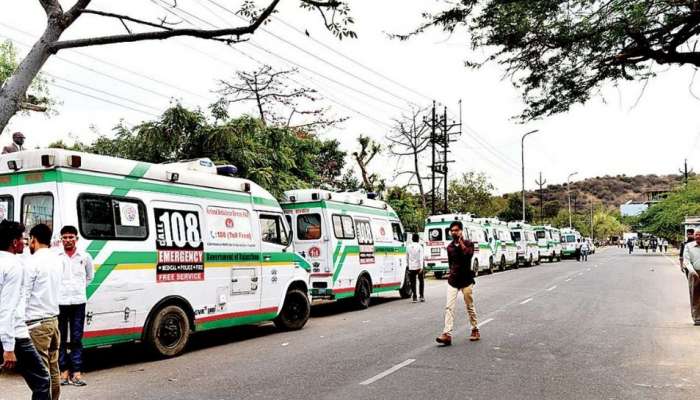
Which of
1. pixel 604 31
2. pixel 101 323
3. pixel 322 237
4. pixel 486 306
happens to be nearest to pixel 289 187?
pixel 322 237

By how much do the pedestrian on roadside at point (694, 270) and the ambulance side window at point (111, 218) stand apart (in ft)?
33.6

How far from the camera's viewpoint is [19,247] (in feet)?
17.4

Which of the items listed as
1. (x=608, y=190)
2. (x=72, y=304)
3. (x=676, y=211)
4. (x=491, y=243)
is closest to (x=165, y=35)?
(x=72, y=304)

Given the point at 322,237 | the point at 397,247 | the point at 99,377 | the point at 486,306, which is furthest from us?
the point at 397,247

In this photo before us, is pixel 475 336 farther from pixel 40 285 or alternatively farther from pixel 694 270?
pixel 40 285

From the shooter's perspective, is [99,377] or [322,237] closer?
[99,377]

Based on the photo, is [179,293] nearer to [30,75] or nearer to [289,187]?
[30,75]

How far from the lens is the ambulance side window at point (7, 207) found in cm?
856

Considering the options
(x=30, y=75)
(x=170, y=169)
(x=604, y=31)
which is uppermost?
(x=604, y=31)

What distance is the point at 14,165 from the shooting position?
852 centimetres

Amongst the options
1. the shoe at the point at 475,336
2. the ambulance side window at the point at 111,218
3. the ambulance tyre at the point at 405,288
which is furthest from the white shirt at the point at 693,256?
the ambulance side window at the point at 111,218

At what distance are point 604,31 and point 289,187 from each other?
43.2 feet

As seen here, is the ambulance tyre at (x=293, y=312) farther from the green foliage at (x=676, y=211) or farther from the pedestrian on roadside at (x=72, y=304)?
the green foliage at (x=676, y=211)

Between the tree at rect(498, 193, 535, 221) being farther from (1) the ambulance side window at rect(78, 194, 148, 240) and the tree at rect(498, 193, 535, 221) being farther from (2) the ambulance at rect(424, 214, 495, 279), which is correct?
(1) the ambulance side window at rect(78, 194, 148, 240)
